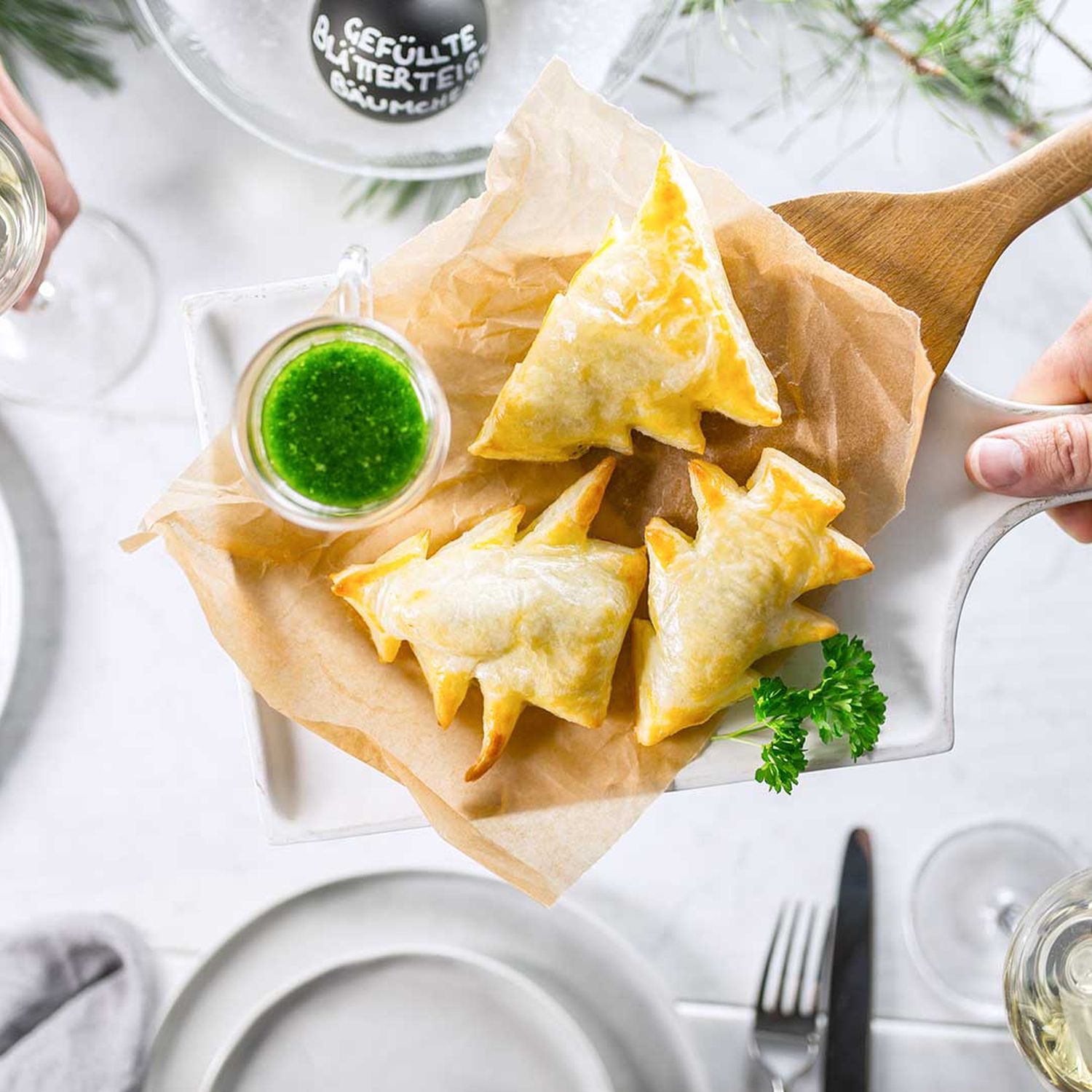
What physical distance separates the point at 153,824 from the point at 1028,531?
4.98 ft

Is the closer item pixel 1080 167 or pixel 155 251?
pixel 1080 167

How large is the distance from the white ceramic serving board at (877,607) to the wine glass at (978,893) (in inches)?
19.7

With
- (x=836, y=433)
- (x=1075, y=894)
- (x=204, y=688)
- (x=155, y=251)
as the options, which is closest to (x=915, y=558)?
(x=836, y=433)

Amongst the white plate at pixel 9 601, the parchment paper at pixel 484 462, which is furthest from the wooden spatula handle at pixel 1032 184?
the white plate at pixel 9 601

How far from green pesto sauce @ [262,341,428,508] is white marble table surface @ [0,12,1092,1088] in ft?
1.37

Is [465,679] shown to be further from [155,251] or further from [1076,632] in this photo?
[1076,632]

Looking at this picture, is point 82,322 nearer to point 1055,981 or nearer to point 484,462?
point 484,462

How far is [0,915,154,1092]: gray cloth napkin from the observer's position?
1762mm

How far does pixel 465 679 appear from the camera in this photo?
149 cm

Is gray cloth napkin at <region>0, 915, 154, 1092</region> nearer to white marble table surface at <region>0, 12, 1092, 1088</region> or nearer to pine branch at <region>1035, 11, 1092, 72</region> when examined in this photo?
white marble table surface at <region>0, 12, 1092, 1088</region>

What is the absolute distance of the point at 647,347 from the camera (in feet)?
4.78

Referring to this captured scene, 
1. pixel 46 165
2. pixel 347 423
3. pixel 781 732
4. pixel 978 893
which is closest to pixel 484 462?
pixel 347 423

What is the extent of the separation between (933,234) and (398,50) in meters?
0.77

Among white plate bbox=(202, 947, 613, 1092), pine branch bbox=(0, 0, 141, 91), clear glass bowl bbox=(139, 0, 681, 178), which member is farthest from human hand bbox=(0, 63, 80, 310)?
white plate bbox=(202, 947, 613, 1092)
